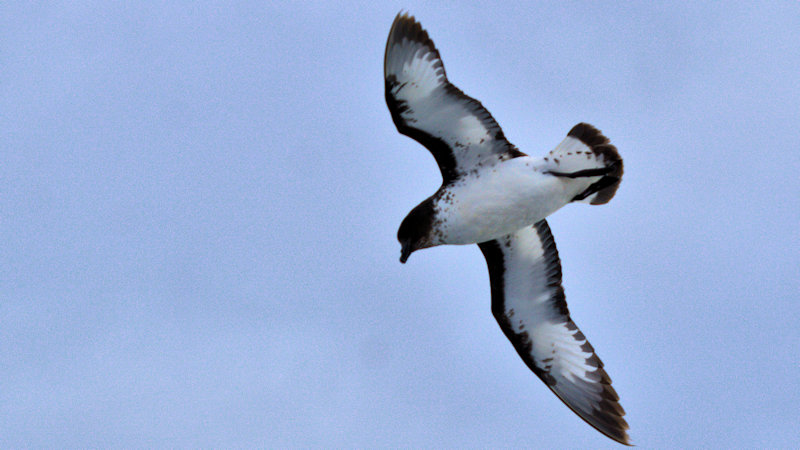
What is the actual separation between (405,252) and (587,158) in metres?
2.28

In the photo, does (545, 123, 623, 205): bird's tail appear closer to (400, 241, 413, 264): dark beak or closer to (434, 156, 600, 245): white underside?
(434, 156, 600, 245): white underside

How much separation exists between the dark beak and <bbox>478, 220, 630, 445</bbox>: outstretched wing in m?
1.20

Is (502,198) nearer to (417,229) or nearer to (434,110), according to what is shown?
(417,229)

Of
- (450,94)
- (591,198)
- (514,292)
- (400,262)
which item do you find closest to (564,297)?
(514,292)

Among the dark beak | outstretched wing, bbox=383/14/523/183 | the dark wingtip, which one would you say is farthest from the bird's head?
the dark wingtip

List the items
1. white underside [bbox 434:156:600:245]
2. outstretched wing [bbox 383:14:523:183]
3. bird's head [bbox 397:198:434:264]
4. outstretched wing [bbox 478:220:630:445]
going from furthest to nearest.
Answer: outstretched wing [bbox 478:220:630:445] < bird's head [bbox 397:198:434:264] < white underside [bbox 434:156:600:245] < outstretched wing [bbox 383:14:523:183]

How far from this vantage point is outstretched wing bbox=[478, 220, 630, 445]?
12.1m

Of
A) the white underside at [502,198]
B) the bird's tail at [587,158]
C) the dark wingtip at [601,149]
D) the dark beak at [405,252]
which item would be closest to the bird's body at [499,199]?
the white underside at [502,198]

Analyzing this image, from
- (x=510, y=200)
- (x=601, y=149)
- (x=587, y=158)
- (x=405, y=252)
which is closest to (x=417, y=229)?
(x=405, y=252)

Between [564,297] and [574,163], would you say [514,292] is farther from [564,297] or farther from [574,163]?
[574,163]

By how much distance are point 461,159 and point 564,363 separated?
2.88 metres

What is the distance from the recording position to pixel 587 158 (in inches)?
440

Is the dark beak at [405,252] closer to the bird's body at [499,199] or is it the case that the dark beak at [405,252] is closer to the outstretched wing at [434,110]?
the bird's body at [499,199]

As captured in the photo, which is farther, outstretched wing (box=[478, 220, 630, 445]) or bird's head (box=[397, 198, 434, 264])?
outstretched wing (box=[478, 220, 630, 445])
